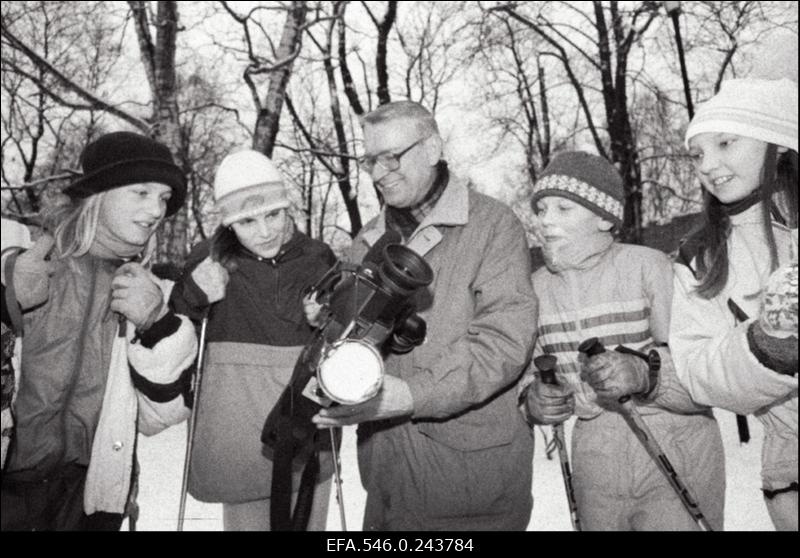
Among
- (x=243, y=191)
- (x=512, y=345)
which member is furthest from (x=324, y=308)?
(x=243, y=191)

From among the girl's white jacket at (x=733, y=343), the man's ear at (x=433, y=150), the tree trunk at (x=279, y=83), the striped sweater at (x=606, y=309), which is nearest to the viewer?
the girl's white jacket at (x=733, y=343)

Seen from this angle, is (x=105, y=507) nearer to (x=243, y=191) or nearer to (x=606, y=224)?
(x=243, y=191)

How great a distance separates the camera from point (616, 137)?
1255 cm

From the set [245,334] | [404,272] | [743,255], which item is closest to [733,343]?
[743,255]

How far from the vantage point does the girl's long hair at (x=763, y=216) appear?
1.67m

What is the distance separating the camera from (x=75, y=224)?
2.37 m

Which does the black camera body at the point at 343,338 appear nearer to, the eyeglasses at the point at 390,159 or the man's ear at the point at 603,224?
the eyeglasses at the point at 390,159

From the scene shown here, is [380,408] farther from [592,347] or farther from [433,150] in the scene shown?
[433,150]

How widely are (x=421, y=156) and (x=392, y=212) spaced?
0.24 metres

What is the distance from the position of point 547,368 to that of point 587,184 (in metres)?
0.77

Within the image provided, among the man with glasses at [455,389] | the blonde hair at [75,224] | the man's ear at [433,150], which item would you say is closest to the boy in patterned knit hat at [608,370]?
the man with glasses at [455,389]

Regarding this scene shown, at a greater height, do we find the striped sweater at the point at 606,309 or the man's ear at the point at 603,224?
the man's ear at the point at 603,224

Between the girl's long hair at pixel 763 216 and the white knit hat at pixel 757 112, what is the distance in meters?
0.05

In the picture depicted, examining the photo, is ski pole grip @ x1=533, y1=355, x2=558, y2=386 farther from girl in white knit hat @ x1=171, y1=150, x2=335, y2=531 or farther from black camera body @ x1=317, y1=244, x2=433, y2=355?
girl in white knit hat @ x1=171, y1=150, x2=335, y2=531
